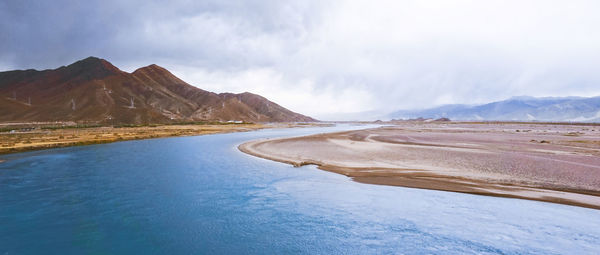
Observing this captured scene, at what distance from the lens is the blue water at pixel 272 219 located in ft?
30.1

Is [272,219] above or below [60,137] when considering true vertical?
below

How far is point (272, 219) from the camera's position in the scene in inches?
460

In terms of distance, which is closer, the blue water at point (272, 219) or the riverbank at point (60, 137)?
the blue water at point (272, 219)

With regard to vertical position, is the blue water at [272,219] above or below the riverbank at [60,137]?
below

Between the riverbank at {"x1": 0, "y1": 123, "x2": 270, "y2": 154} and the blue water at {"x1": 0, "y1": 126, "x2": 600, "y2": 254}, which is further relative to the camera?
the riverbank at {"x1": 0, "y1": 123, "x2": 270, "y2": 154}

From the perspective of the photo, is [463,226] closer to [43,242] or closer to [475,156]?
[43,242]

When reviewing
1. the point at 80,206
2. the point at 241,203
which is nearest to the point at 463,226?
the point at 241,203

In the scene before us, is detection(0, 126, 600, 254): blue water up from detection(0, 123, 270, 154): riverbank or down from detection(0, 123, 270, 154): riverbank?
down

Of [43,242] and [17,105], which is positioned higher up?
[17,105]

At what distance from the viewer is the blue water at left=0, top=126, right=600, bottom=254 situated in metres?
9.19

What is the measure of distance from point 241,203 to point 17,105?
21553 cm

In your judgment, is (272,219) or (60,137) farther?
(60,137)

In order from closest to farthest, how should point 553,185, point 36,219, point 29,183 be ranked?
point 36,219 < point 553,185 < point 29,183

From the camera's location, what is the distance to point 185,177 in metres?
20.0
